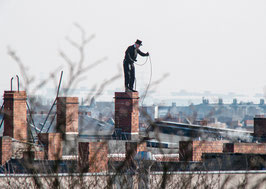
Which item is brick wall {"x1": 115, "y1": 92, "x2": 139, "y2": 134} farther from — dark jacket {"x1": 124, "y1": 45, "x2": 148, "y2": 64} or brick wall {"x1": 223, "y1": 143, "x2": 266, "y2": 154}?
brick wall {"x1": 223, "y1": 143, "x2": 266, "y2": 154}

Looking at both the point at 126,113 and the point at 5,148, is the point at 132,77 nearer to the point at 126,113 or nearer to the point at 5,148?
the point at 126,113

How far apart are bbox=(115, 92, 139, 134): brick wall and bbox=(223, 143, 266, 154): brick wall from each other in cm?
419

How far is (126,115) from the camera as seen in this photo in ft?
96.4

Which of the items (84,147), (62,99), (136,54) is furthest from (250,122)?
(62,99)

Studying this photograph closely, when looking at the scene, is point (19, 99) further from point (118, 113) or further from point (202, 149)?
point (202, 149)

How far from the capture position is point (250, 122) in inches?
4235

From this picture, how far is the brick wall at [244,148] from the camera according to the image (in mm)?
26562

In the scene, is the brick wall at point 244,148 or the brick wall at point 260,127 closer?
the brick wall at point 244,148

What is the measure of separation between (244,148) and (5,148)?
9.26 metres

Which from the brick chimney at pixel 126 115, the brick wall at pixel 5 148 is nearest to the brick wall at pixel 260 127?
the brick chimney at pixel 126 115

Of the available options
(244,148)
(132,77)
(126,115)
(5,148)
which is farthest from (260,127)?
(5,148)

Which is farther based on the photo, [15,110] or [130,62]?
[130,62]

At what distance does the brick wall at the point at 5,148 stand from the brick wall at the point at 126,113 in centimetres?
678

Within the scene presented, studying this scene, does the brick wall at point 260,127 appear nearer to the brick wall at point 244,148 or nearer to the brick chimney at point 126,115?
the brick wall at point 244,148
